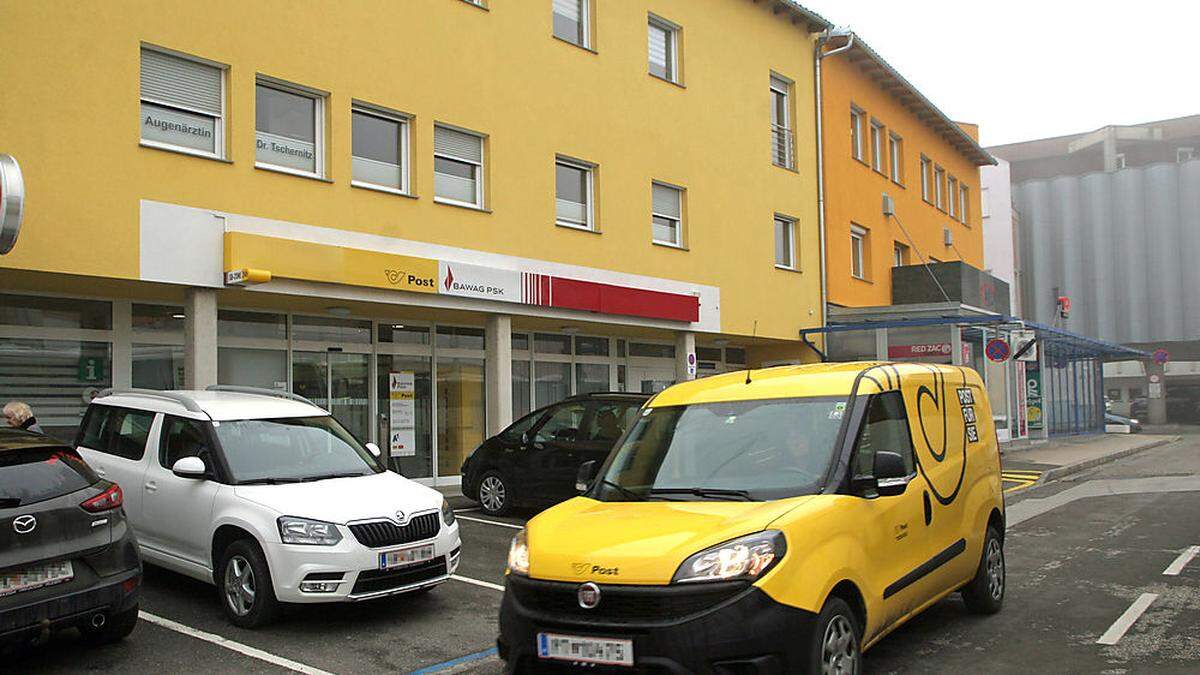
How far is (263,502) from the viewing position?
7387 mm

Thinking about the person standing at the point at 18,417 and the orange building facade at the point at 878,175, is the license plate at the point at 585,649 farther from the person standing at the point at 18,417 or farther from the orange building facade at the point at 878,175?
the orange building facade at the point at 878,175

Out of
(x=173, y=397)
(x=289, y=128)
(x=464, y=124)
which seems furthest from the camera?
(x=464, y=124)

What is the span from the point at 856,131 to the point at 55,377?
2069 centimetres

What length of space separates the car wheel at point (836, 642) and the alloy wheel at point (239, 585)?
4245 millimetres

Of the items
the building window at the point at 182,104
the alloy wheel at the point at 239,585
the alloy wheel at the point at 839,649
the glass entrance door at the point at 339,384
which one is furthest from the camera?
the glass entrance door at the point at 339,384

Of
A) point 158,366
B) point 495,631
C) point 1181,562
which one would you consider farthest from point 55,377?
point 1181,562

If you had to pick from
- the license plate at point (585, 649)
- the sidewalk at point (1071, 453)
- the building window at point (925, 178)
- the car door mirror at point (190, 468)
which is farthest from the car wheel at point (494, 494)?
the building window at point (925, 178)

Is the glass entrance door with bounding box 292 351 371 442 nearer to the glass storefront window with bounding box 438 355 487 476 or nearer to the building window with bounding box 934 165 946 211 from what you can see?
the glass storefront window with bounding box 438 355 487 476

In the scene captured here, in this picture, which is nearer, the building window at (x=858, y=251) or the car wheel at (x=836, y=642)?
the car wheel at (x=836, y=642)

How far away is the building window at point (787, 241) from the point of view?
23.3 meters

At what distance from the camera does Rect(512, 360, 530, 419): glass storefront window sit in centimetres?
1806

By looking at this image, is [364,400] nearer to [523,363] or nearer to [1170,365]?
[523,363]

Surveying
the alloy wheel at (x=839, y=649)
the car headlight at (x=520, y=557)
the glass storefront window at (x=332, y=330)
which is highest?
the glass storefront window at (x=332, y=330)

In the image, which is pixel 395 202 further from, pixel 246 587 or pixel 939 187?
pixel 939 187
